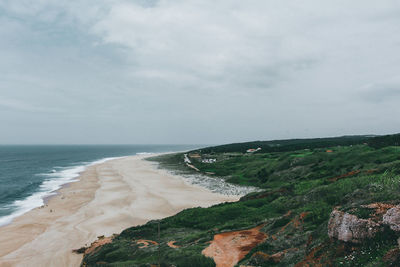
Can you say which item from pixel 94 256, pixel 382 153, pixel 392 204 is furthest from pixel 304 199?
pixel 382 153

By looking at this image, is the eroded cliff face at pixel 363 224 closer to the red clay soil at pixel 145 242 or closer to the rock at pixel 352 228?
the rock at pixel 352 228

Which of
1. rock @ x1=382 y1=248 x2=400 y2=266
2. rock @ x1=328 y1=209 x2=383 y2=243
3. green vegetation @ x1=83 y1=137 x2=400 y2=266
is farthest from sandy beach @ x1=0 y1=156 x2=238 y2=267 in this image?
rock @ x1=382 y1=248 x2=400 y2=266

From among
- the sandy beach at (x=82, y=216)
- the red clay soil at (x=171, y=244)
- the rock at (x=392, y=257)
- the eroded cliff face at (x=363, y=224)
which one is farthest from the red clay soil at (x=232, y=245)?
the sandy beach at (x=82, y=216)

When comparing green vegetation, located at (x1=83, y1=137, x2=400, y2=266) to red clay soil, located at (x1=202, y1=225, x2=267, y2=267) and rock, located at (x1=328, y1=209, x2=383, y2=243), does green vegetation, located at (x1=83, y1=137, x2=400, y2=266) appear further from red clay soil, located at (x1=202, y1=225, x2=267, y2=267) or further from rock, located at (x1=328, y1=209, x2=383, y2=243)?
red clay soil, located at (x1=202, y1=225, x2=267, y2=267)

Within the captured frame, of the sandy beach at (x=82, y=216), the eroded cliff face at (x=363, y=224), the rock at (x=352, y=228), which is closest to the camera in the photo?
the eroded cliff face at (x=363, y=224)

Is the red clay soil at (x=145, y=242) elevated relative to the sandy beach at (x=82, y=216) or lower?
elevated

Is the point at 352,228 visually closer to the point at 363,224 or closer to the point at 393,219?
the point at 363,224

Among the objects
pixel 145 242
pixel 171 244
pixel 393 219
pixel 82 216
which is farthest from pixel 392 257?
pixel 82 216
